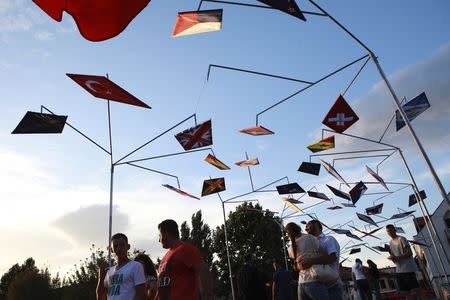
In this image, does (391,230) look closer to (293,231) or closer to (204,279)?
(293,231)

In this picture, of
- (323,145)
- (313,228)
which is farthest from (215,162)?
(313,228)

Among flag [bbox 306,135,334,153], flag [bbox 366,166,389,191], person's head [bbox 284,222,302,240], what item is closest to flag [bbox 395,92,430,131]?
flag [bbox 306,135,334,153]

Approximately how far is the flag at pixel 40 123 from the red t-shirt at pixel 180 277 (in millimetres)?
5696

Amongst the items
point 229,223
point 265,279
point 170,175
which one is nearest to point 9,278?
point 229,223

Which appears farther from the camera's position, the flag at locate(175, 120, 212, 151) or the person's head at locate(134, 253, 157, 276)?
the flag at locate(175, 120, 212, 151)

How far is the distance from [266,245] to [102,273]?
43.3 m

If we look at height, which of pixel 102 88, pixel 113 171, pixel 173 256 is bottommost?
pixel 173 256

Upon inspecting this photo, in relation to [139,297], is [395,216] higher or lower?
higher

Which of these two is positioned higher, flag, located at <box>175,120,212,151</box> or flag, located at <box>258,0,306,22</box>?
flag, located at <box>175,120,212,151</box>

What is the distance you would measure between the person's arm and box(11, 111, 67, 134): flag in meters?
6.00

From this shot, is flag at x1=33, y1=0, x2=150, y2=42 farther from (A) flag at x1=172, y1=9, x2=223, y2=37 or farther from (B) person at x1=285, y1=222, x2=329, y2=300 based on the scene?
(B) person at x1=285, y1=222, x2=329, y2=300

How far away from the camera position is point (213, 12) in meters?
5.98

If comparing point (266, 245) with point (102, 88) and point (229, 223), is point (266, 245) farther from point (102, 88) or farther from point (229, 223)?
point (102, 88)

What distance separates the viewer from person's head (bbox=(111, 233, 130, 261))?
15.6 ft
